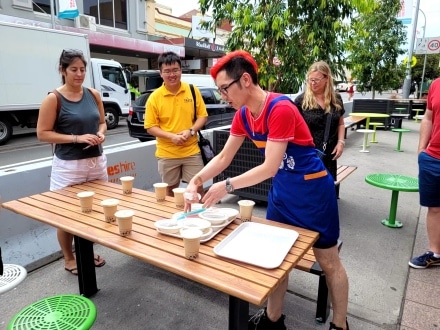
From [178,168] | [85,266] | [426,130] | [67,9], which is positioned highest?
[67,9]

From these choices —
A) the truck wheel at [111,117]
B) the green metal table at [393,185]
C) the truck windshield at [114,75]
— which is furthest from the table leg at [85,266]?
the truck windshield at [114,75]

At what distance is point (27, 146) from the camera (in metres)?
9.36

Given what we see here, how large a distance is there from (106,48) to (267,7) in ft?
45.6

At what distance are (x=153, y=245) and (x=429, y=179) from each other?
2355 millimetres

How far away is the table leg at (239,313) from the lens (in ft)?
5.06

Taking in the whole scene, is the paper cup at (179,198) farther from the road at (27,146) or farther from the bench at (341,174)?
the road at (27,146)

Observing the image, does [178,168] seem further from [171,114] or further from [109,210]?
[109,210]

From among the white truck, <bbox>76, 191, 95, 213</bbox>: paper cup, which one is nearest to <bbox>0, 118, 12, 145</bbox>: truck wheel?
the white truck

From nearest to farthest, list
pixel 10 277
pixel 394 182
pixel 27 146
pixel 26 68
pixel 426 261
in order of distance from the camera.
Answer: pixel 10 277, pixel 426 261, pixel 394 182, pixel 27 146, pixel 26 68

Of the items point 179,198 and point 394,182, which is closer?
point 179,198

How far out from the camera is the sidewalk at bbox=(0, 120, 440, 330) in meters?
2.32

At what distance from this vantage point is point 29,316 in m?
1.61

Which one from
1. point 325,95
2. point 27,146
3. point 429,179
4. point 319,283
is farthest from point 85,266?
point 27,146

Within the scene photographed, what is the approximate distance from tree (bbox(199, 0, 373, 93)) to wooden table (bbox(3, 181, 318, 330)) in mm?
2767
